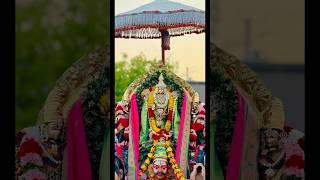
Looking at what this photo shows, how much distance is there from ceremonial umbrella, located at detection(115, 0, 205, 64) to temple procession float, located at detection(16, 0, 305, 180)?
0.24 m

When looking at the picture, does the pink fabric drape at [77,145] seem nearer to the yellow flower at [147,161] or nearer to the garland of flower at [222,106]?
the yellow flower at [147,161]

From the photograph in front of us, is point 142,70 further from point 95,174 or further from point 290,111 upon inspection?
point 290,111

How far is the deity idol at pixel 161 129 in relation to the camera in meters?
8.09

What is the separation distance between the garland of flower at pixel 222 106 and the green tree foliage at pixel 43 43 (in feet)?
5.22

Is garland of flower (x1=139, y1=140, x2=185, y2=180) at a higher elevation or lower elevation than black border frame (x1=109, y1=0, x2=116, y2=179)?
lower

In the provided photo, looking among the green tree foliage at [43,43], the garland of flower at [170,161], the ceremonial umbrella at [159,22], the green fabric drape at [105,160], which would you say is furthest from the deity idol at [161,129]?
the green tree foliage at [43,43]

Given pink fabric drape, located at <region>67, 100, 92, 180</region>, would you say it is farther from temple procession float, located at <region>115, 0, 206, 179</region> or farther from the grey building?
the grey building

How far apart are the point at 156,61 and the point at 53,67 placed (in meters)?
Answer: 1.45

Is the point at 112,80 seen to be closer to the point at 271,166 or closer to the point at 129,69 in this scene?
the point at 129,69

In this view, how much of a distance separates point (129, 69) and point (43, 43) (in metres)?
1.26

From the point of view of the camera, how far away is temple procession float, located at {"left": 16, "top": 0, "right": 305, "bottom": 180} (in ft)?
26.2

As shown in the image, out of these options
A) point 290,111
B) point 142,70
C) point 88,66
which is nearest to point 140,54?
point 142,70

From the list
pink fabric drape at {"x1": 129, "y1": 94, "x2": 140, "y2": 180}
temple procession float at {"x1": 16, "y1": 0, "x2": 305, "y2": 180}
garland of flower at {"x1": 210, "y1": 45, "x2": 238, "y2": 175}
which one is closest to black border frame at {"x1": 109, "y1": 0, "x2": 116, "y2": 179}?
temple procession float at {"x1": 16, "y1": 0, "x2": 305, "y2": 180}

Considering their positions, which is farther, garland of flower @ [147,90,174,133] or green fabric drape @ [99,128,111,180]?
garland of flower @ [147,90,174,133]
